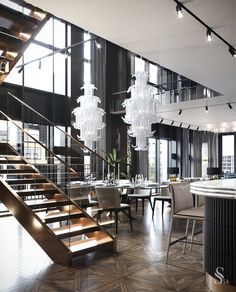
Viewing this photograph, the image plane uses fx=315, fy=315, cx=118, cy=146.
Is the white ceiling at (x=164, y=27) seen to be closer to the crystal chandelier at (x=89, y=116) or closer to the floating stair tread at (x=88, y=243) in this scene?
the crystal chandelier at (x=89, y=116)

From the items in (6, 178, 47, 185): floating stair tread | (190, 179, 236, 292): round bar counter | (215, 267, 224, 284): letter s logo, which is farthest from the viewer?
(6, 178, 47, 185): floating stair tread

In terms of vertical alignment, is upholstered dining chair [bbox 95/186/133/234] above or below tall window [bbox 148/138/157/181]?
below

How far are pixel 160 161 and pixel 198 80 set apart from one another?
7891 millimetres

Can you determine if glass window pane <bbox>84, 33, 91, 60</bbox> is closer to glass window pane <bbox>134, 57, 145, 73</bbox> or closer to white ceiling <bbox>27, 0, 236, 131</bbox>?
glass window pane <bbox>134, 57, 145, 73</bbox>

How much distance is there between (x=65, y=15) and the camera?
13.4 ft

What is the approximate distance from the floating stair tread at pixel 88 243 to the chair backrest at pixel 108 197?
115 cm

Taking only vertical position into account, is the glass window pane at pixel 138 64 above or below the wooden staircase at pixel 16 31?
above

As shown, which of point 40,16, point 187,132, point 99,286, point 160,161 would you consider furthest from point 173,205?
point 187,132

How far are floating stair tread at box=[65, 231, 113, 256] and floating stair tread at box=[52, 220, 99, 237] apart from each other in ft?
0.45

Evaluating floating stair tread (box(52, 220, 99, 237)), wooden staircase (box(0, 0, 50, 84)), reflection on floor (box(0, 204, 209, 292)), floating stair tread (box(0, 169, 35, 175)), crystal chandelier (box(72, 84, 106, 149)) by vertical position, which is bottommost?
reflection on floor (box(0, 204, 209, 292))

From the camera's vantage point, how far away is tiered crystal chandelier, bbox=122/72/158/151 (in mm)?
7676

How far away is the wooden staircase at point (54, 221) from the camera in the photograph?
4.21 metres

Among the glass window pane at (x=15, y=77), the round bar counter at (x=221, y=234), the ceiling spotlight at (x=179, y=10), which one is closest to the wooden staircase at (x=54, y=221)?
the round bar counter at (x=221, y=234)

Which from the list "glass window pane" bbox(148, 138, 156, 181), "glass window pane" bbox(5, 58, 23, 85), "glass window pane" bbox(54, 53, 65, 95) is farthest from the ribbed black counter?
"glass window pane" bbox(148, 138, 156, 181)
